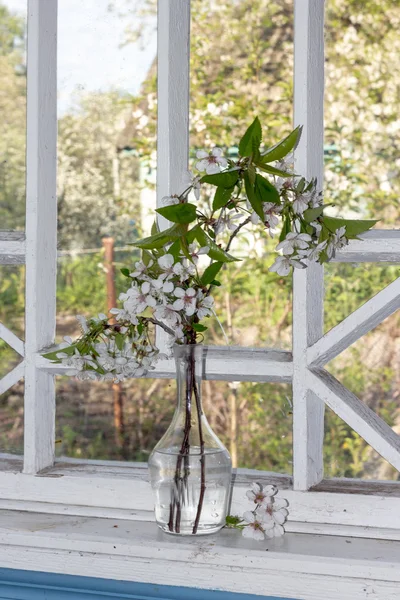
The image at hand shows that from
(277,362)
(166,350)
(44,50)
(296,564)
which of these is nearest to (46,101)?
(44,50)

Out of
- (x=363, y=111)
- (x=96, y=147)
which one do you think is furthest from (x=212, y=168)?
(x=96, y=147)

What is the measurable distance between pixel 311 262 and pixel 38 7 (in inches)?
24.2

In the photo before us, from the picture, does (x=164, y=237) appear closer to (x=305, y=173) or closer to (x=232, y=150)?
(x=305, y=173)

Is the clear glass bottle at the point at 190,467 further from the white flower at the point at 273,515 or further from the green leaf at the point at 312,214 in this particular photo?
the green leaf at the point at 312,214

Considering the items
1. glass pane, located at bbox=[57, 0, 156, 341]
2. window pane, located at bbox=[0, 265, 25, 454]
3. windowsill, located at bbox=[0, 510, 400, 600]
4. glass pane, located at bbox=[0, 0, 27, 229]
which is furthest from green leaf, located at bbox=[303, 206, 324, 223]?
glass pane, located at bbox=[0, 0, 27, 229]

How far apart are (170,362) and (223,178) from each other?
37 cm

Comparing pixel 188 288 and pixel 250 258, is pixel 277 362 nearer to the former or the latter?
pixel 188 288

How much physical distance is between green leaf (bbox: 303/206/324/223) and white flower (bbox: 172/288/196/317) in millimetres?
176

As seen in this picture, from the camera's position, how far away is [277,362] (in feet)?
4.50

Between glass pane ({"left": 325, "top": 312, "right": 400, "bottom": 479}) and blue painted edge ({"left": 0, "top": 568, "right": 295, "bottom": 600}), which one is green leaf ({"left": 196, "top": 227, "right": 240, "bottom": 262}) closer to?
blue painted edge ({"left": 0, "top": 568, "right": 295, "bottom": 600})

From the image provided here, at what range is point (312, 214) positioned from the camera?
1.20 metres

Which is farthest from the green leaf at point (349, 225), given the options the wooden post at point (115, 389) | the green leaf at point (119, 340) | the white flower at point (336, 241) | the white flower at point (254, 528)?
the wooden post at point (115, 389)

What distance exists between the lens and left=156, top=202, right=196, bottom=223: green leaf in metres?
1.18

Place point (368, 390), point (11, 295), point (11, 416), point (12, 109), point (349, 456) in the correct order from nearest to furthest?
point (349, 456) → point (368, 390) → point (11, 416) → point (11, 295) → point (12, 109)
